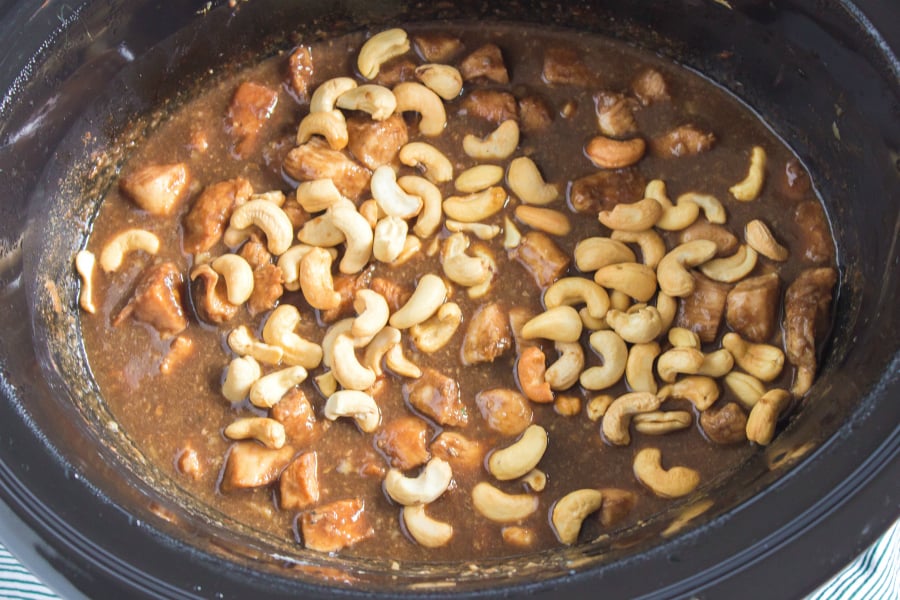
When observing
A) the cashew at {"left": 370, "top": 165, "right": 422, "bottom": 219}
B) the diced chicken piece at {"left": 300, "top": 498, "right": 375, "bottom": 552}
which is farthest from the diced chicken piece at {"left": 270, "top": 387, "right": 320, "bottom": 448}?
the cashew at {"left": 370, "top": 165, "right": 422, "bottom": 219}

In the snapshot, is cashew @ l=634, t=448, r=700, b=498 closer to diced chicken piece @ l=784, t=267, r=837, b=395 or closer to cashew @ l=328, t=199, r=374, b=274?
diced chicken piece @ l=784, t=267, r=837, b=395

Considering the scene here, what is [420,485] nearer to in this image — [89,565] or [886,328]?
[89,565]

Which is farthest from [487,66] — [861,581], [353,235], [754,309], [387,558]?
[861,581]

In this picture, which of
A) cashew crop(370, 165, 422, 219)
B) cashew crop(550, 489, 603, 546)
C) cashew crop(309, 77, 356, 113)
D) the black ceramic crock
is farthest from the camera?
cashew crop(309, 77, 356, 113)

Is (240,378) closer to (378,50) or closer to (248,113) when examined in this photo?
(248,113)

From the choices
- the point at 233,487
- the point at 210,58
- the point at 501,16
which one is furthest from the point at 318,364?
the point at 501,16

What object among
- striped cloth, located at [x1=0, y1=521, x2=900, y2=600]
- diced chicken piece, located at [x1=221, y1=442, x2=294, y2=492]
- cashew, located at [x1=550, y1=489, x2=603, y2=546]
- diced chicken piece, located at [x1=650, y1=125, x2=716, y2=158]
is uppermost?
diced chicken piece, located at [x1=650, y1=125, x2=716, y2=158]

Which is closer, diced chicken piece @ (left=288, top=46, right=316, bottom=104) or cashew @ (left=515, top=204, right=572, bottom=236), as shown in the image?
cashew @ (left=515, top=204, right=572, bottom=236)

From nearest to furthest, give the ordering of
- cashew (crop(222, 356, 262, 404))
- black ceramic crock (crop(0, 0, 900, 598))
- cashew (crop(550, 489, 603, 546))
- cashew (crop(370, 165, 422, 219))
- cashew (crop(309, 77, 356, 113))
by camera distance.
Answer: black ceramic crock (crop(0, 0, 900, 598)), cashew (crop(550, 489, 603, 546)), cashew (crop(222, 356, 262, 404)), cashew (crop(370, 165, 422, 219)), cashew (crop(309, 77, 356, 113))
